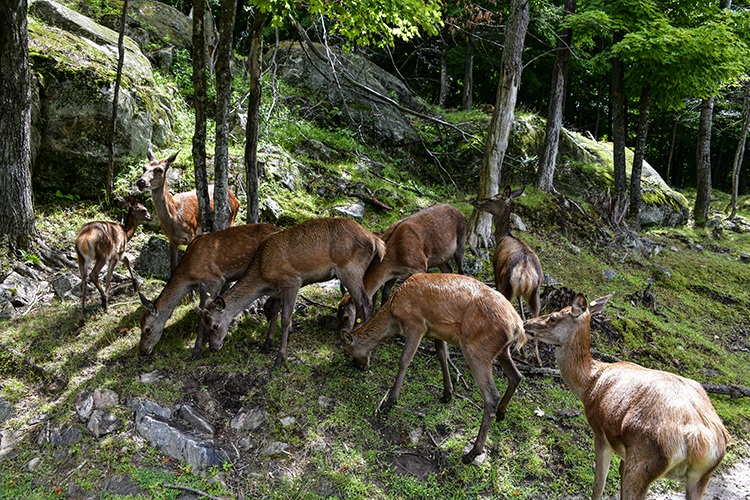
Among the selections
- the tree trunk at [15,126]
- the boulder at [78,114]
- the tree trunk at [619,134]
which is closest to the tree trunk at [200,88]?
the tree trunk at [15,126]

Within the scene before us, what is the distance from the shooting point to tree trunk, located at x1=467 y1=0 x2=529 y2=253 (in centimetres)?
936

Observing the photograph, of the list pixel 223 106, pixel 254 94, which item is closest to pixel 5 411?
pixel 223 106

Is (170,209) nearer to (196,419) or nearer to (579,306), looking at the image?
(196,419)

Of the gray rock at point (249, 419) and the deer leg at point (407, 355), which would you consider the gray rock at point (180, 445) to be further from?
the deer leg at point (407, 355)

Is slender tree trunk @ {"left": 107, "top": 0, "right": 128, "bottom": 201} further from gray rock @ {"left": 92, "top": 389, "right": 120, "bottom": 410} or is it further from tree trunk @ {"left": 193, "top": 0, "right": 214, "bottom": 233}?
gray rock @ {"left": 92, "top": 389, "right": 120, "bottom": 410}

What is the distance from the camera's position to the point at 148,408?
4770 millimetres

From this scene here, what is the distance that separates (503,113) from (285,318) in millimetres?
6511

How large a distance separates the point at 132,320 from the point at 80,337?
2.30 ft

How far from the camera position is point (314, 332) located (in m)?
6.70

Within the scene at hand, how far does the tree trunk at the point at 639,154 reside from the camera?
48.9ft

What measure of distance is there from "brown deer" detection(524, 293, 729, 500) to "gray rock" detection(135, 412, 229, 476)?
11.5 feet

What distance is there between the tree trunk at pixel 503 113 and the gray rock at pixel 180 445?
696 centimetres

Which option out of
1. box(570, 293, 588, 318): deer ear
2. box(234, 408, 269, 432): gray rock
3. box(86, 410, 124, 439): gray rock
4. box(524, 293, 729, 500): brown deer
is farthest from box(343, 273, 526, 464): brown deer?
box(86, 410, 124, 439): gray rock

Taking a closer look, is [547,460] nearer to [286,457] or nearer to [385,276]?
[286,457]
